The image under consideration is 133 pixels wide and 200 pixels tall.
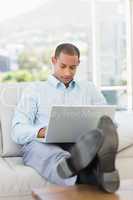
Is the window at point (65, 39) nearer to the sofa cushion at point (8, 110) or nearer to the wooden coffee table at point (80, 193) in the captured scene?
the sofa cushion at point (8, 110)

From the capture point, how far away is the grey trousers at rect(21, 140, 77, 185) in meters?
1.88

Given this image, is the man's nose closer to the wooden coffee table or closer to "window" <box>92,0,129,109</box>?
the wooden coffee table

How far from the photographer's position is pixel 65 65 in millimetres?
2264

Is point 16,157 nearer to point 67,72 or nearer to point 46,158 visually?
point 46,158

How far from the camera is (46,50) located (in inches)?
191

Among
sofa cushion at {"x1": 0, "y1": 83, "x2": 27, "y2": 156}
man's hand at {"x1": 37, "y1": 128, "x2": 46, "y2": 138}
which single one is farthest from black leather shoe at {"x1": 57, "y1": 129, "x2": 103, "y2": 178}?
sofa cushion at {"x1": 0, "y1": 83, "x2": 27, "y2": 156}

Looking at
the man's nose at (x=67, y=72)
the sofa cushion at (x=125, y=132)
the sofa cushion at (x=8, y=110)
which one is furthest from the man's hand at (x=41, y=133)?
the sofa cushion at (x=125, y=132)

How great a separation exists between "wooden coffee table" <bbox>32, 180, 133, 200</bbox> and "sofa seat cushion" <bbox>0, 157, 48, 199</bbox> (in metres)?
A: 0.40

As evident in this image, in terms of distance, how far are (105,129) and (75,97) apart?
87 cm

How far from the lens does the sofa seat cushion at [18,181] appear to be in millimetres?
1880

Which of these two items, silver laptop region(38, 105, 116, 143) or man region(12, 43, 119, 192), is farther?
silver laptop region(38, 105, 116, 143)

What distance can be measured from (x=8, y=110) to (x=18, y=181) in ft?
1.98

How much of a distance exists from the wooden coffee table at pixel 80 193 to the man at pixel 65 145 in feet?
0.12

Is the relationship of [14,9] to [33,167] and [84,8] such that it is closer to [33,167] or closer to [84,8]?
[84,8]
